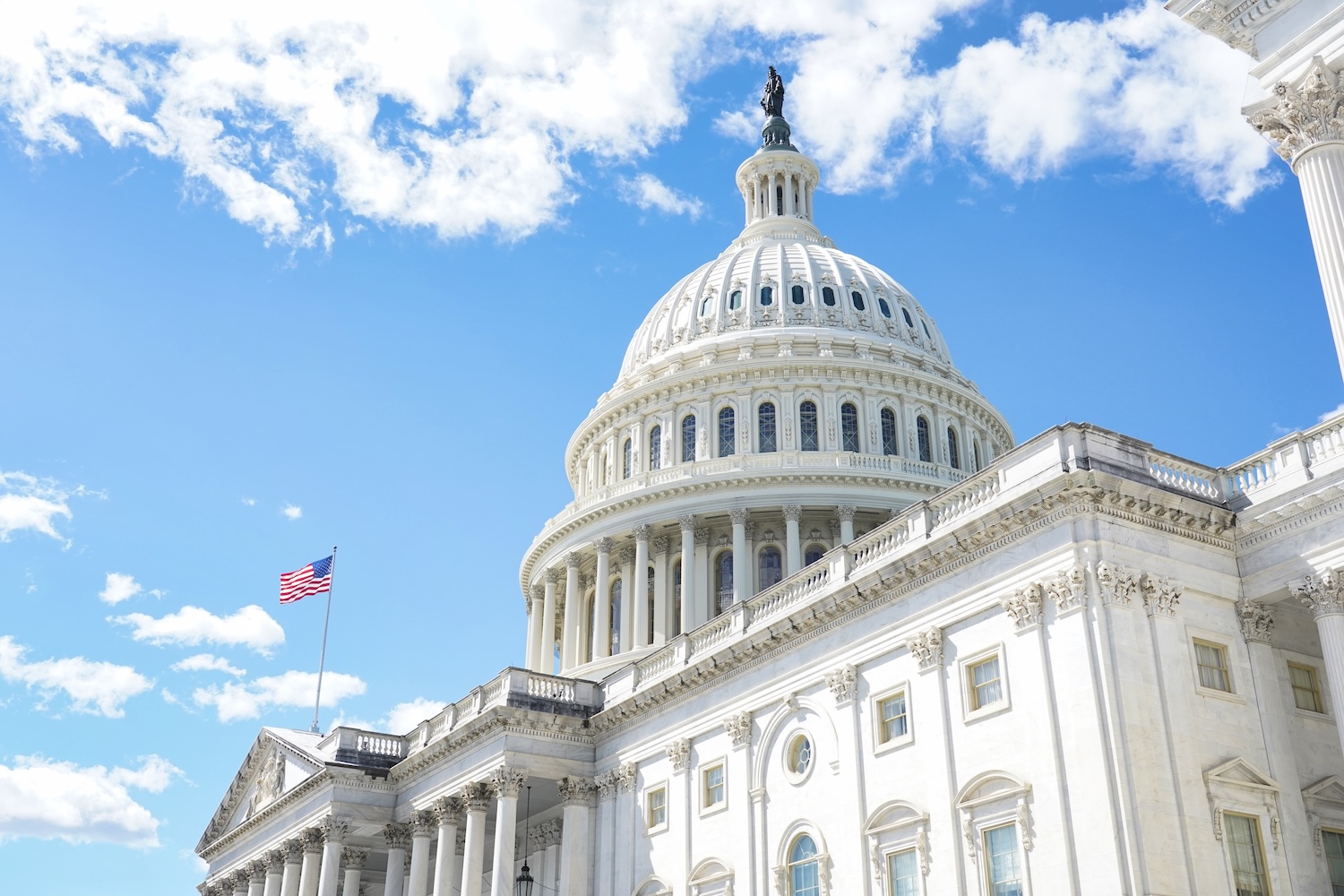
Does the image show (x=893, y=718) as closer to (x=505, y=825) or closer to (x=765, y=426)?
(x=505, y=825)

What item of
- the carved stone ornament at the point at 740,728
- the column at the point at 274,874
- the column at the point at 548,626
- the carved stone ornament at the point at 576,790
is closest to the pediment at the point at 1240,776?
the carved stone ornament at the point at 740,728

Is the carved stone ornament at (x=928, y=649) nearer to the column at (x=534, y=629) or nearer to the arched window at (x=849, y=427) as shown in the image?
the arched window at (x=849, y=427)

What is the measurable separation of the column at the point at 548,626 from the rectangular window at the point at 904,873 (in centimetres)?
4265

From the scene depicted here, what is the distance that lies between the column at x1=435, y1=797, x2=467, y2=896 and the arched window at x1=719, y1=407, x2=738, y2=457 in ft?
91.4

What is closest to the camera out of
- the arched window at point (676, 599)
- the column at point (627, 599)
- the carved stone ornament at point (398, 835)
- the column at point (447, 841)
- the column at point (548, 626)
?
the column at point (447, 841)

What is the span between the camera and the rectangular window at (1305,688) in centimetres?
3216

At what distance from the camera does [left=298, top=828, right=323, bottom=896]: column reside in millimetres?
54469

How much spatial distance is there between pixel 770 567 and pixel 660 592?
18.5ft

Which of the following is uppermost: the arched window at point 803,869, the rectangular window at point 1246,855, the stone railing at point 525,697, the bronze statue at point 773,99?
the bronze statue at point 773,99

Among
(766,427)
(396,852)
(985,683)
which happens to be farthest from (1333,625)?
(766,427)

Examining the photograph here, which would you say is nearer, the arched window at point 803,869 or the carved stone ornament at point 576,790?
the arched window at point 803,869

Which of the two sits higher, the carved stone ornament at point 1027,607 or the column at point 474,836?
the carved stone ornament at point 1027,607

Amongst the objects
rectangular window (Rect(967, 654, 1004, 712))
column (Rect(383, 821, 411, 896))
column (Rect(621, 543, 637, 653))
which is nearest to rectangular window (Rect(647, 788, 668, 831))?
column (Rect(383, 821, 411, 896))

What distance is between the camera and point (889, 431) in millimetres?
72875
